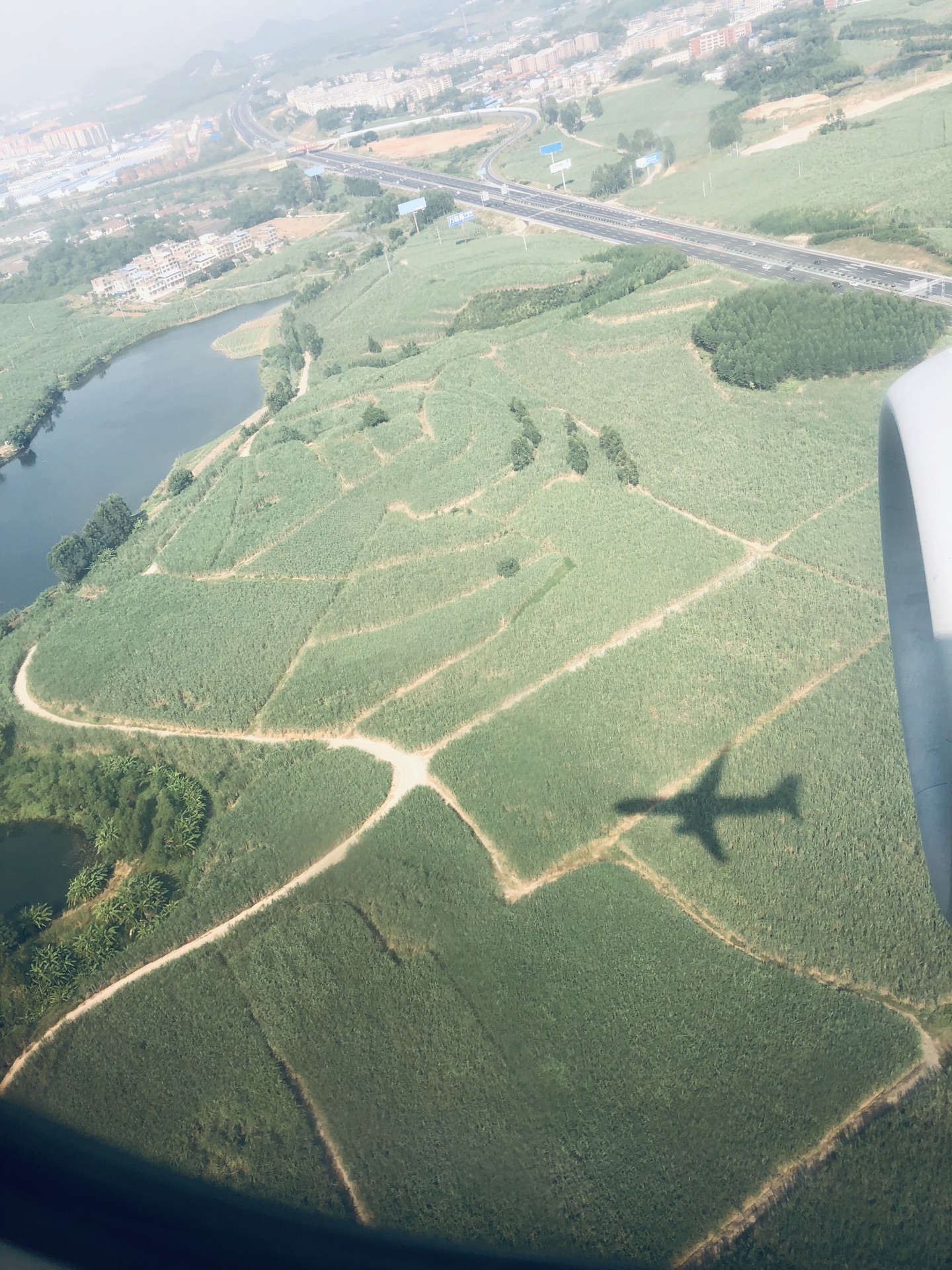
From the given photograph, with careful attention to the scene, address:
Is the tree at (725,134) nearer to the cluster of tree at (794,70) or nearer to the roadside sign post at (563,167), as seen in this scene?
the cluster of tree at (794,70)

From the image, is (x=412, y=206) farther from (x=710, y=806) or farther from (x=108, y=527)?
(x=710, y=806)

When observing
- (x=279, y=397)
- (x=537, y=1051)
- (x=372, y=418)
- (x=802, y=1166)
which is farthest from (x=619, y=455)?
(x=802, y=1166)

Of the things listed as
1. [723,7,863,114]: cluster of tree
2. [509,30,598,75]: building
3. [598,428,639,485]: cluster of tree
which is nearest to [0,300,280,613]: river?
[598,428,639,485]: cluster of tree

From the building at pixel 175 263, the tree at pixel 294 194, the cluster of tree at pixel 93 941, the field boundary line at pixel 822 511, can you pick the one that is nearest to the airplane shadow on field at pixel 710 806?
the field boundary line at pixel 822 511

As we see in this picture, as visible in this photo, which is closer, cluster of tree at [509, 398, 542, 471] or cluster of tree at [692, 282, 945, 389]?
cluster of tree at [509, 398, 542, 471]

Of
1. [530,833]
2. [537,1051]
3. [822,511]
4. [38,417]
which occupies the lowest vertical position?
[537,1051]

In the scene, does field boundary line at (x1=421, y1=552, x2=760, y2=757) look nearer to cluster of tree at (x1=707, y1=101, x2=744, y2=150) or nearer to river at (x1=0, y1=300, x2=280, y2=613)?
river at (x1=0, y1=300, x2=280, y2=613)

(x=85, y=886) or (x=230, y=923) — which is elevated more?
(x=85, y=886)
